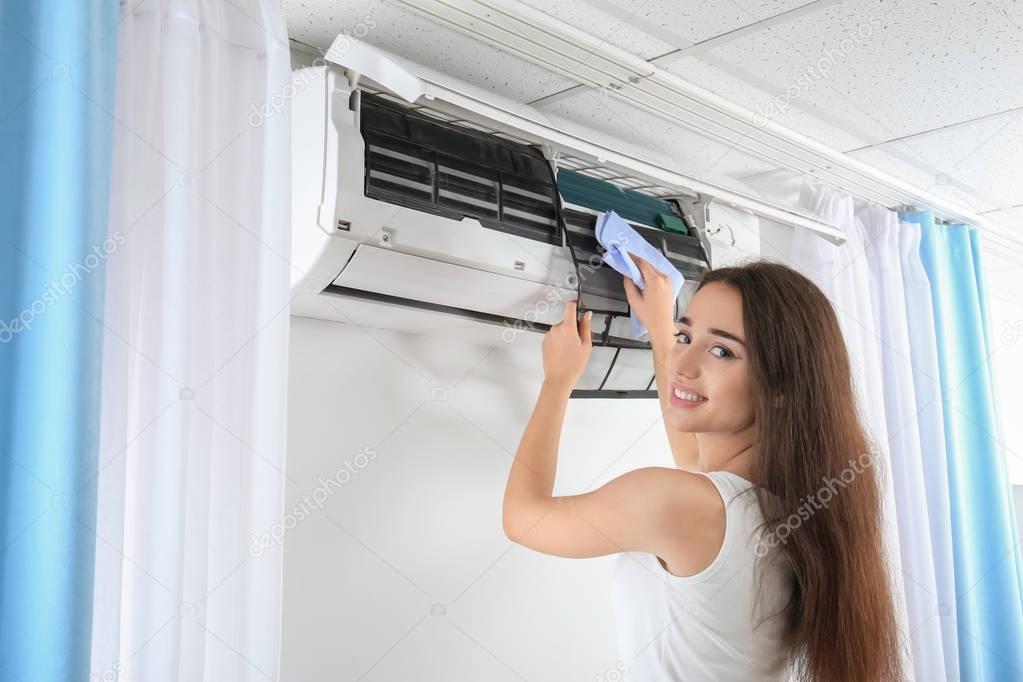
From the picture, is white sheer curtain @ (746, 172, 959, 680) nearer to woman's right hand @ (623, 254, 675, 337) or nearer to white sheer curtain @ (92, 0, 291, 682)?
woman's right hand @ (623, 254, 675, 337)

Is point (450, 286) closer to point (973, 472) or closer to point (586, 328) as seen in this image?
point (586, 328)

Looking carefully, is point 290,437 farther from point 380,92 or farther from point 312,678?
point 380,92

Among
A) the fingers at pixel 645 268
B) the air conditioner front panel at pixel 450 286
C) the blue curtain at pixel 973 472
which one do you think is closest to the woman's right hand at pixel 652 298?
the fingers at pixel 645 268

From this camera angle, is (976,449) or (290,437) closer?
(290,437)

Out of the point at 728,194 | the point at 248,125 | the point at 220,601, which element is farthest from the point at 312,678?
the point at 728,194

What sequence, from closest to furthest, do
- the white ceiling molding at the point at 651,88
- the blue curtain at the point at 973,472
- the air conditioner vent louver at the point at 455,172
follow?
the air conditioner vent louver at the point at 455,172 < the white ceiling molding at the point at 651,88 < the blue curtain at the point at 973,472

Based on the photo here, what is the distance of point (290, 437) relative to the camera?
4.38ft

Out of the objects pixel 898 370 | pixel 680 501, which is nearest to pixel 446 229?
pixel 680 501

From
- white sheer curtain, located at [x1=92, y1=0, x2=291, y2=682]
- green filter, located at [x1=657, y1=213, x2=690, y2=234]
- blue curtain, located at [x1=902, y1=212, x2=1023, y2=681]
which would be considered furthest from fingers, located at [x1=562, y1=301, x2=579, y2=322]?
blue curtain, located at [x1=902, y1=212, x2=1023, y2=681]

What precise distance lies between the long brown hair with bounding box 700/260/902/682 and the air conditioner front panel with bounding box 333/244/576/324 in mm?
341

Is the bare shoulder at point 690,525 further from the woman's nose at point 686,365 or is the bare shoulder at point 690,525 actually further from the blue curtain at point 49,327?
the blue curtain at point 49,327

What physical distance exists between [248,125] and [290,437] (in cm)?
48

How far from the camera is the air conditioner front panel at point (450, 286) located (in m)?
1.20

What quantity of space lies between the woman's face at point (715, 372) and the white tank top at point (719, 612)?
0.10 metres
